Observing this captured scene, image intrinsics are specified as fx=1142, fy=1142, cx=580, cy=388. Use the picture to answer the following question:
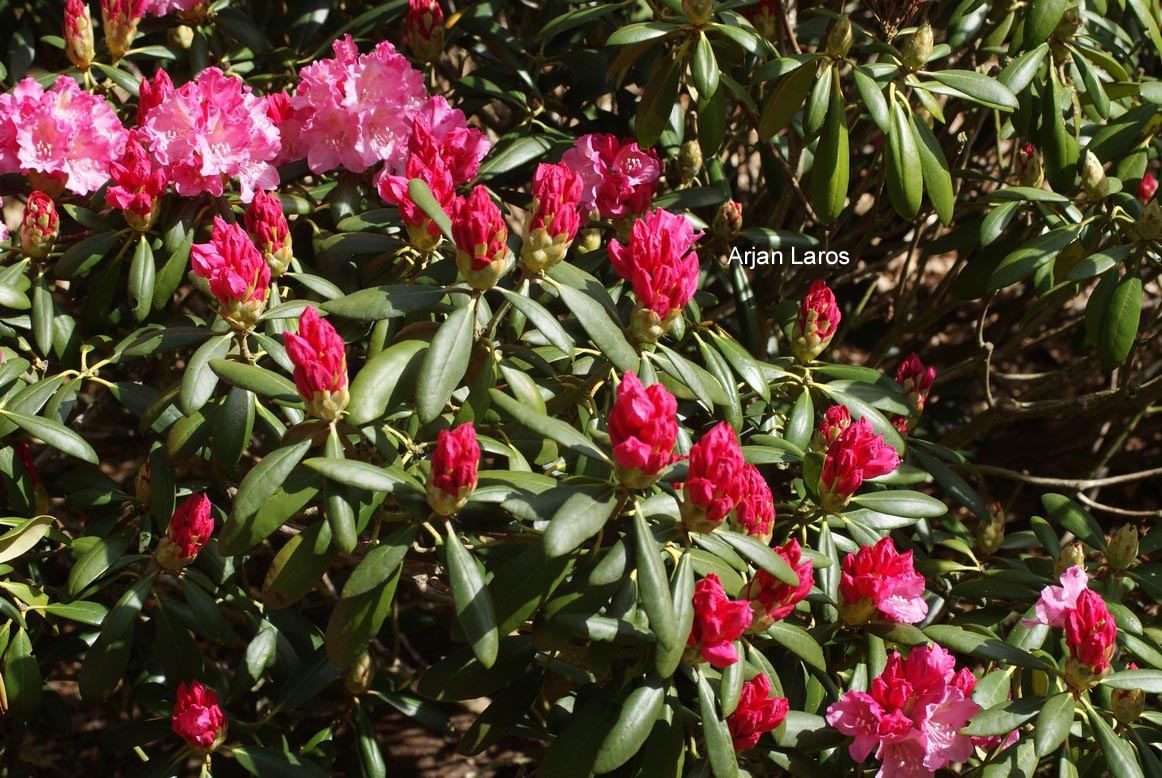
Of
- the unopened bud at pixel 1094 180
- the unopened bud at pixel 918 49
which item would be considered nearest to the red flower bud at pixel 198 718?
the unopened bud at pixel 918 49

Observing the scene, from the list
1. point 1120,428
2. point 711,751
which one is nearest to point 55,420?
point 711,751

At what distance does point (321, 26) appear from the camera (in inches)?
92.0

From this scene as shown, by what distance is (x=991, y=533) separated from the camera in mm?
2062

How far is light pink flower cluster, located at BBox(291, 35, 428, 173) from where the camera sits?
178cm

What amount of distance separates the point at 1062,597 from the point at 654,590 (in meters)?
0.68

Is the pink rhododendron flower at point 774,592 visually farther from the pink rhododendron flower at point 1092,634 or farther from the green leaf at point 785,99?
the green leaf at point 785,99

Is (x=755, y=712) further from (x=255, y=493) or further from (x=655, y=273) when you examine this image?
(x=255, y=493)

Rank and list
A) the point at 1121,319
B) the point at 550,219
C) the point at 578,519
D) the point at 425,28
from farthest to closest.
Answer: the point at 425,28 → the point at 1121,319 → the point at 550,219 → the point at 578,519

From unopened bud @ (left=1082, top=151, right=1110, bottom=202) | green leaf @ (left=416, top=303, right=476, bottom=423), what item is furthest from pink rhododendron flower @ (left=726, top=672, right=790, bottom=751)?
unopened bud @ (left=1082, top=151, right=1110, bottom=202)

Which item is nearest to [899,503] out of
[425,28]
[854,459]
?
[854,459]

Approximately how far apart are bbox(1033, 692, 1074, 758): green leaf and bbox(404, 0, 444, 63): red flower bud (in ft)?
4.81

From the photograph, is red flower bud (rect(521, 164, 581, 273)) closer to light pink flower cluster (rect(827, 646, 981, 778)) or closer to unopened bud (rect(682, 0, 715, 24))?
unopened bud (rect(682, 0, 715, 24))

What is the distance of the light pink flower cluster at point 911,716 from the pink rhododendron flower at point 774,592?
0.57ft

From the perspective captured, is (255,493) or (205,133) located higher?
(205,133)
